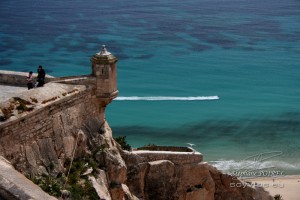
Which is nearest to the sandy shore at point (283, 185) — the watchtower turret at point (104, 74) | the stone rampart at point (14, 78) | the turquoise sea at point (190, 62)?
the turquoise sea at point (190, 62)

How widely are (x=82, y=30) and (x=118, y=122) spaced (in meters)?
44.4

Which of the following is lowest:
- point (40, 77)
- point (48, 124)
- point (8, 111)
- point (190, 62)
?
point (190, 62)

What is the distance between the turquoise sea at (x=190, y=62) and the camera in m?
47.1

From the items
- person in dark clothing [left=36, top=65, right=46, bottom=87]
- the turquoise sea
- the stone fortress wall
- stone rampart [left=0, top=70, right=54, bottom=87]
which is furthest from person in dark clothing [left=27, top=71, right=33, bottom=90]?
the turquoise sea

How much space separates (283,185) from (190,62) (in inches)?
1525

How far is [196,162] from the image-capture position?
22031mm

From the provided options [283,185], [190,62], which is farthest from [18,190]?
[190,62]

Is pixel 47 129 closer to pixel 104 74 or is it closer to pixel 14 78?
pixel 104 74

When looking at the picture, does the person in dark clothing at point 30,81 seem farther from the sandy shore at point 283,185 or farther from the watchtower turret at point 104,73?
the sandy shore at point 283,185

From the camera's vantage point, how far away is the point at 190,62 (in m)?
74.5

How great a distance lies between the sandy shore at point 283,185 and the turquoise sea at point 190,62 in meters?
1.66

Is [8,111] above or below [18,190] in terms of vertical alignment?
above

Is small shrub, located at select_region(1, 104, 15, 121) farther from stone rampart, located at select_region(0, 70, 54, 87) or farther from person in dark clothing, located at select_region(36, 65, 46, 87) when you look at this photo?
stone rampart, located at select_region(0, 70, 54, 87)

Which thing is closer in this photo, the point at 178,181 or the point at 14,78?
the point at 14,78
